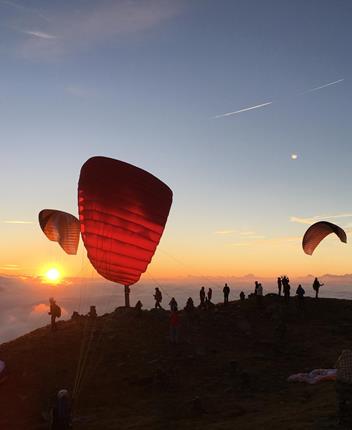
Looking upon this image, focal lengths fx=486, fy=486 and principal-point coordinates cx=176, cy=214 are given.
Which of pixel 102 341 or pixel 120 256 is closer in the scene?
pixel 120 256

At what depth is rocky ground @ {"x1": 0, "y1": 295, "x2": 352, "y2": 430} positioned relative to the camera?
1916 cm

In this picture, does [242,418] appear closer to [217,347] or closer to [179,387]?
[179,387]

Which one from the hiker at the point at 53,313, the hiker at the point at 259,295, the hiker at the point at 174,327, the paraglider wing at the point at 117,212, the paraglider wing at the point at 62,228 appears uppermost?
the paraglider wing at the point at 62,228

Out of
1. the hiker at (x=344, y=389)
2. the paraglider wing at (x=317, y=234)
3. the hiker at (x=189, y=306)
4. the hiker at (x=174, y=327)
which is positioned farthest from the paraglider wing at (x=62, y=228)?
the hiker at (x=344, y=389)

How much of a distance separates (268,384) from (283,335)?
8373mm

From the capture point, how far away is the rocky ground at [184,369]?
62.8ft

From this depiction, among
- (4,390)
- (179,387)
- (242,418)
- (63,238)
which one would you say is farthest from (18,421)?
(63,238)

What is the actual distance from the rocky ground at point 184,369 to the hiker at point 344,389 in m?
0.43

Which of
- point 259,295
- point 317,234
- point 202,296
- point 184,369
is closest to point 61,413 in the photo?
point 184,369

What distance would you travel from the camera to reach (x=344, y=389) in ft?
50.5

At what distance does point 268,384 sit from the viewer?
23500 millimetres

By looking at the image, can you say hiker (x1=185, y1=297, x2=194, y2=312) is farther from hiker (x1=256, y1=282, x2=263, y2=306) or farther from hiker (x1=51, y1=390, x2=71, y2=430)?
hiker (x1=51, y1=390, x2=71, y2=430)

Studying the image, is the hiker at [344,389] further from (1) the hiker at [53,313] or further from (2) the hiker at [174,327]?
(1) the hiker at [53,313]

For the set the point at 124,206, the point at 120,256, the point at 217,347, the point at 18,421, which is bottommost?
the point at 18,421
